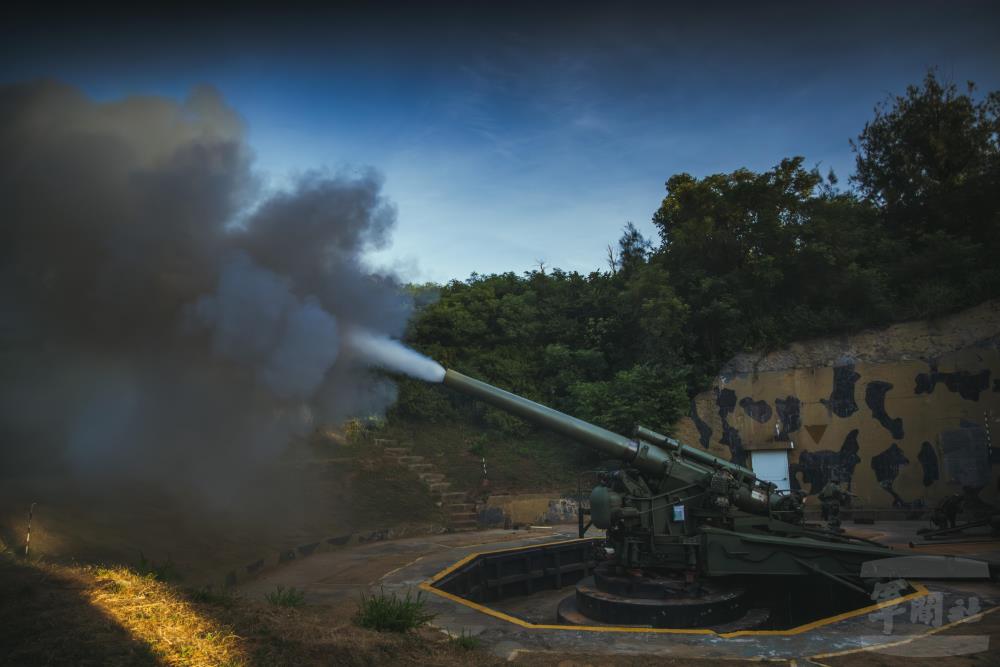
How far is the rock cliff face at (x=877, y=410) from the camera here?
20.2 metres

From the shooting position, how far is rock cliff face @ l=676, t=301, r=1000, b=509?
20.2 meters

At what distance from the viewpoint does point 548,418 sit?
1195 centimetres

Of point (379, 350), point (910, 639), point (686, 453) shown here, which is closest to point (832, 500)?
point (686, 453)

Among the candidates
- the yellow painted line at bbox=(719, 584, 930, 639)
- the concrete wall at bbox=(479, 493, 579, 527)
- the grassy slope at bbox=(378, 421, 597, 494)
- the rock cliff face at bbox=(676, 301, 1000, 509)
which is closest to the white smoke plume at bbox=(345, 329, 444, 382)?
the yellow painted line at bbox=(719, 584, 930, 639)

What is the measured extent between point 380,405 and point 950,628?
17384 mm

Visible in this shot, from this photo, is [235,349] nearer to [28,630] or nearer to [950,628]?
[28,630]

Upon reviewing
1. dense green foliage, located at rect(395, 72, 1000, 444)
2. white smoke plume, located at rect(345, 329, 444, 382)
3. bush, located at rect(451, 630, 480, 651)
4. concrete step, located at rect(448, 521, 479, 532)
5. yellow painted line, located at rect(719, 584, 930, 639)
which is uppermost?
dense green foliage, located at rect(395, 72, 1000, 444)

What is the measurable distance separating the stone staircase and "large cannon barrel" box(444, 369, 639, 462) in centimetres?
1010

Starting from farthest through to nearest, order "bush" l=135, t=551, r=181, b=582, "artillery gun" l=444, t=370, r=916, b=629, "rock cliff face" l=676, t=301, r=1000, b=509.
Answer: "rock cliff face" l=676, t=301, r=1000, b=509 < "artillery gun" l=444, t=370, r=916, b=629 < "bush" l=135, t=551, r=181, b=582

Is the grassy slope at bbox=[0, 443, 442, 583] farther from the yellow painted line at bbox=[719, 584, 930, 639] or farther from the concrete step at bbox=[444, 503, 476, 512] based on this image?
the yellow painted line at bbox=[719, 584, 930, 639]

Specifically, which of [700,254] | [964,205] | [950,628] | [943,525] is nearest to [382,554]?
[950,628]

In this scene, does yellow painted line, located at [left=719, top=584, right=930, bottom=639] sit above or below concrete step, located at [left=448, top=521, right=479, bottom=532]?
above

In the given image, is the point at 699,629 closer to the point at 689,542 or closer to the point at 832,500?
the point at 689,542

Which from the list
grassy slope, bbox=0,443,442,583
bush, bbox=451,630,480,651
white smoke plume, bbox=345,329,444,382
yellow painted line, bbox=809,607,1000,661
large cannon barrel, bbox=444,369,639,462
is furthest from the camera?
white smoke plume, bbox=345,329,444,382
